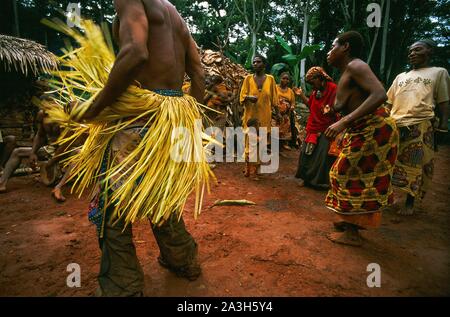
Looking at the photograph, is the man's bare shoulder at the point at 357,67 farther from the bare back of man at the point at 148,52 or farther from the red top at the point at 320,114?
the red top at the point at 320,114

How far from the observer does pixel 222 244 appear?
2676mm

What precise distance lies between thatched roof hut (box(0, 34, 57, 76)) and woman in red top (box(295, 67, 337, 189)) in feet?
16.6

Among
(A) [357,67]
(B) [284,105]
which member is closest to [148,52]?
(A) [357,67]

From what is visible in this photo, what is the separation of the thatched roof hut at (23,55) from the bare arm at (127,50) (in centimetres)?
507

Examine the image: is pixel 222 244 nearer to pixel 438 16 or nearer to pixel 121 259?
pixel 121 259

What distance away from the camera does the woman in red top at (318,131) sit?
436 cm

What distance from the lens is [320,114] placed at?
4488 millimetres

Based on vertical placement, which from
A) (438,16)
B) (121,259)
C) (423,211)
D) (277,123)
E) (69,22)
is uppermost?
(438,16)

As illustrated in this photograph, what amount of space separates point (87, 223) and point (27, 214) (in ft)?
3.06

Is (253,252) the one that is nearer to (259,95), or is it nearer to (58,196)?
(58,196)

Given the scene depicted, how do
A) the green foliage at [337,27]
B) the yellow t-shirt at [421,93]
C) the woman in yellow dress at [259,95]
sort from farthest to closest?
the green foliage at [337,27], the woman in yellow dress at [259,95], the yellow t-shirt at [421,93]

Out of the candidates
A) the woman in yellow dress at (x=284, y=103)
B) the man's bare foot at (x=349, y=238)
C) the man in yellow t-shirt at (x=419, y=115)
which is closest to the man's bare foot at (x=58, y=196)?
the man's bare foot at (x=349, y=238)
